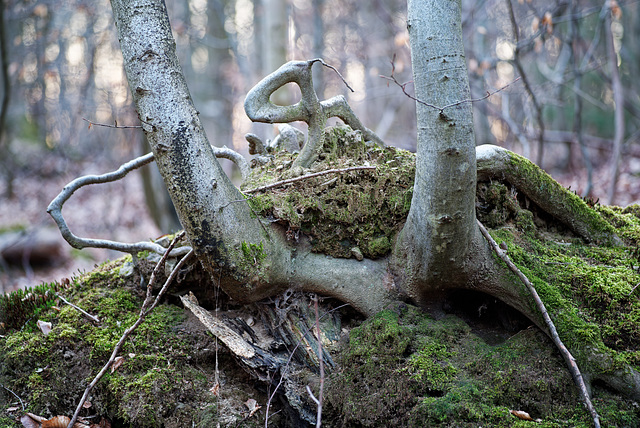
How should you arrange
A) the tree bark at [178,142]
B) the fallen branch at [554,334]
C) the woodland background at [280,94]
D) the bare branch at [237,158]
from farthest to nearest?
the woodland background at [280,94], the bare branch at [237,158], the tree bark at [178,142], the fallen branch at [554,334]

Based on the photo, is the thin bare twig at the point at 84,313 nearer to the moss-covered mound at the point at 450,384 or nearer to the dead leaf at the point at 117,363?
the dead leaf at the point at 117,363

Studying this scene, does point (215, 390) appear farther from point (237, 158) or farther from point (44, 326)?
point (237, 158)

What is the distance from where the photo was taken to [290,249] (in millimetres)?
3350

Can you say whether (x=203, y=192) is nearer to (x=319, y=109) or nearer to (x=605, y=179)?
(x=319, y=109)

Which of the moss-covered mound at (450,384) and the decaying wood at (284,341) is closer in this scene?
the moss-covered mound at (450,384)

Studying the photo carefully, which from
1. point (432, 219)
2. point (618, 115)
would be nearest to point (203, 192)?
point (432, 219)

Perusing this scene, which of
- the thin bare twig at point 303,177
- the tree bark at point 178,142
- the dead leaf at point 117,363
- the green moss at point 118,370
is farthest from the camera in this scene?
the thin bare twig at point 303,177

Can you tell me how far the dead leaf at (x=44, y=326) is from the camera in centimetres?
341

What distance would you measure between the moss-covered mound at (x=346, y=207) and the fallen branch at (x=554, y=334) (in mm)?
713

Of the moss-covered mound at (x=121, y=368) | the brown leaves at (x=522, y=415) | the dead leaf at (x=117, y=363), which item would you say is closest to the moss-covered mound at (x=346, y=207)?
the moss-covered mound at (x=121, y=368)

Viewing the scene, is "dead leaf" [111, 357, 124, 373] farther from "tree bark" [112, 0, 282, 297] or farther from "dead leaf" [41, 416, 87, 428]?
"tree bark" [112, 0, 282, 297]

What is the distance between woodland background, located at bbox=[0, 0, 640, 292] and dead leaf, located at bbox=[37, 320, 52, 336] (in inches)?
181

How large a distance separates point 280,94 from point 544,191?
23.1 feet

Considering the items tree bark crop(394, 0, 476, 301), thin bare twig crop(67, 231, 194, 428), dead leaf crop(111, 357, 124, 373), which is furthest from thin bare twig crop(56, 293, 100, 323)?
tree bark crop(394, 0, 476, 301)
